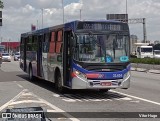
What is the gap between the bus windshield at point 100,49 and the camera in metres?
14.8

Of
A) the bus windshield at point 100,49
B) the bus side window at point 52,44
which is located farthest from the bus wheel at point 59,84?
the bus windshield at point 100,49

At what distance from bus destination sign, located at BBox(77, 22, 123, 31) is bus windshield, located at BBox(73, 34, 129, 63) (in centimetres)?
27

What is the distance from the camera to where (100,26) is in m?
15.1

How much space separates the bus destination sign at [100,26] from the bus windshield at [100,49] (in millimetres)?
272

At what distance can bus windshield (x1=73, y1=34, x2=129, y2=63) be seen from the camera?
14758mm

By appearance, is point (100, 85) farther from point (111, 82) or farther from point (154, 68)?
point (154, 68)

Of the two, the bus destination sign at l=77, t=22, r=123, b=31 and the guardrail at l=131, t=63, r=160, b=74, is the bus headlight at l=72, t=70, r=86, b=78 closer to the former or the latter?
the bus destination sign at l=77, t=22, r=123, b=31

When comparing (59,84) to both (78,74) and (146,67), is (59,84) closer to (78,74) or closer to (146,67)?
(78,74)

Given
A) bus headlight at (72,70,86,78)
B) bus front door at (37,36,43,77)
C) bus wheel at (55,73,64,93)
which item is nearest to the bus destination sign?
bus headlight at (72,70,86,78)

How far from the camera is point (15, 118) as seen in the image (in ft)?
19.3

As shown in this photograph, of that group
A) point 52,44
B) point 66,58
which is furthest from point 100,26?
point 52,44

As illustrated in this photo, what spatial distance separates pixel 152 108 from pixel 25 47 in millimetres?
15374

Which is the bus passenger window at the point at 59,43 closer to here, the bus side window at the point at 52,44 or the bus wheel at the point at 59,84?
the bus side window at the point at 52,44

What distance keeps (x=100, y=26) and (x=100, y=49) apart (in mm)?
899
